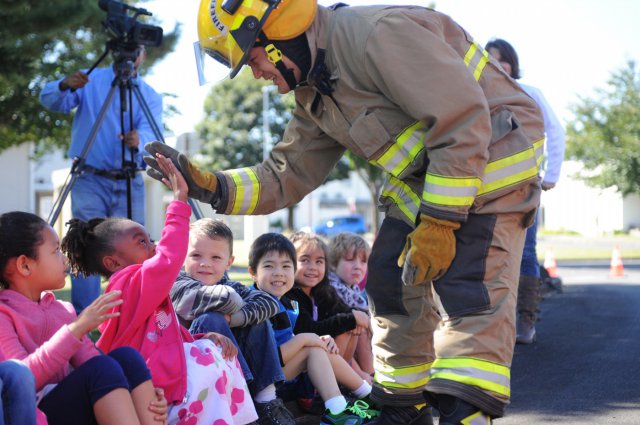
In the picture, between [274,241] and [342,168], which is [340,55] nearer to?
[274,241]

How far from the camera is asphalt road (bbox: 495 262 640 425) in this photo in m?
4.61

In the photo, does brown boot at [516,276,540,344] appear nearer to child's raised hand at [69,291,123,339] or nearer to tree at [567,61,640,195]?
child's raised hand at [69,291,123,339]

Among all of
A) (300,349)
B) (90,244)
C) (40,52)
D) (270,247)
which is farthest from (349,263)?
(40,52)

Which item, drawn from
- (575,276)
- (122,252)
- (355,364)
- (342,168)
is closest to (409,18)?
(122,252)

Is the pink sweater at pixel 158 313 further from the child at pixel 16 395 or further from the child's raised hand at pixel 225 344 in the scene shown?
the child at pixel 16 395

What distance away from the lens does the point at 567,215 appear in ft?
183

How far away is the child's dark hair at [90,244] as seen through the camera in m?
3.85

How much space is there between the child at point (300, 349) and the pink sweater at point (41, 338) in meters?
1.51

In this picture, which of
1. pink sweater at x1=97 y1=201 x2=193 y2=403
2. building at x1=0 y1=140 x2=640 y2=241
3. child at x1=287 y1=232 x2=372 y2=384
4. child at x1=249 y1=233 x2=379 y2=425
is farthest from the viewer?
building at x1=0 y1=140 x2=640 y2=241

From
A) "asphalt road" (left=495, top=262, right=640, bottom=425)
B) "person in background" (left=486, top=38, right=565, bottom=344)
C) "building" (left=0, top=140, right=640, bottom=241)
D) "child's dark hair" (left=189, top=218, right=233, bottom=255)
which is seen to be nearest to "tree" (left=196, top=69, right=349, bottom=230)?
"building" (left=0, top=140, right=640, bottom=241)

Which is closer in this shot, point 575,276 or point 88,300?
point 88,300

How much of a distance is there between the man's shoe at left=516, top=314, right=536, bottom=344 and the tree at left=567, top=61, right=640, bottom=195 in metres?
39.4

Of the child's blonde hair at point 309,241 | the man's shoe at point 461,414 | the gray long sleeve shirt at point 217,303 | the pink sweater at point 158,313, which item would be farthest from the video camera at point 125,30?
the man's shoe at point 461,414

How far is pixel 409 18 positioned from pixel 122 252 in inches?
62.7
